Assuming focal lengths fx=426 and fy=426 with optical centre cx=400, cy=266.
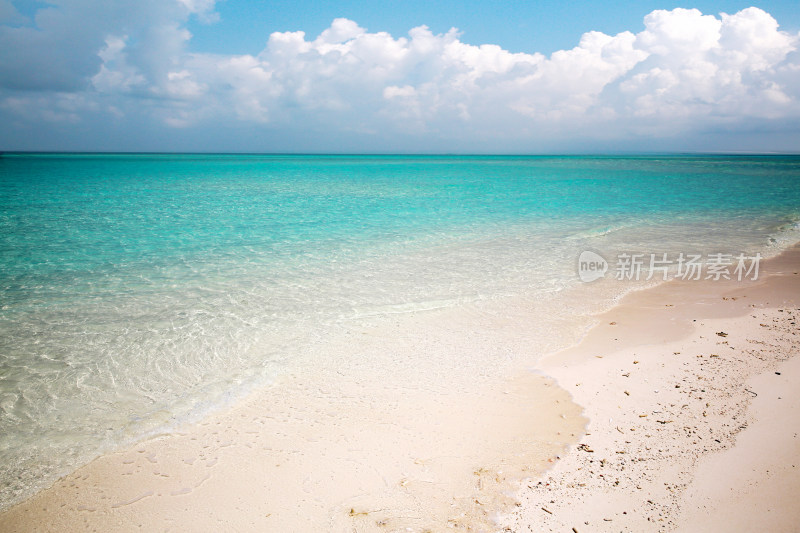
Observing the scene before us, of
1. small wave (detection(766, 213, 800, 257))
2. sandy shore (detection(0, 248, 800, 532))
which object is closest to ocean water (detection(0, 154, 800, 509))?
small wave (detection(766, 213, 800, 257))

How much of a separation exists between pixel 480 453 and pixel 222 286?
7245 millimetres

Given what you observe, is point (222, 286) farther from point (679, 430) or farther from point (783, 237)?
point (783, 237)

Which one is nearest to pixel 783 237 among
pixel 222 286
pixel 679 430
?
pixel 679 430

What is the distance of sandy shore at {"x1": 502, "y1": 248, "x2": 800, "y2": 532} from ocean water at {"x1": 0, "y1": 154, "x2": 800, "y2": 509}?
128 cm

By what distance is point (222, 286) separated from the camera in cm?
945

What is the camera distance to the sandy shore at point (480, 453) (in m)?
3.36

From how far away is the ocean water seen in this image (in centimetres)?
511

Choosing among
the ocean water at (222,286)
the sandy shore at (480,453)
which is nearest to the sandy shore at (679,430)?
the sandy shore at (480,453)

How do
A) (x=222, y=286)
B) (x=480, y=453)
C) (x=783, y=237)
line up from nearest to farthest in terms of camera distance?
1. (x=480, y=453)
2. (x=222, y=286)
3. (x=783, y=237)

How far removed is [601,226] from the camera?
17859 mm

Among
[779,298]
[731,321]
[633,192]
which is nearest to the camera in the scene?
[731,321]

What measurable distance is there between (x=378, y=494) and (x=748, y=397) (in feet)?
14.3

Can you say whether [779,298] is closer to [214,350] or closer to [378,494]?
[378,494]

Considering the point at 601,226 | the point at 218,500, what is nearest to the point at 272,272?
the point at 218,500
